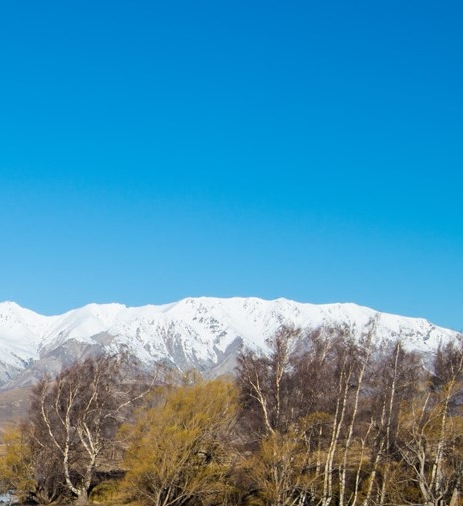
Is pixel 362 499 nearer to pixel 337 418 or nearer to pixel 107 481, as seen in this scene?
pixel 337 418

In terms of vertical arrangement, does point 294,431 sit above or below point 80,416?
above

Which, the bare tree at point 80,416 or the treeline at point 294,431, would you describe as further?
the bare tree at point 80,416

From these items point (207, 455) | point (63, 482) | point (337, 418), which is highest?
point (337, 418)

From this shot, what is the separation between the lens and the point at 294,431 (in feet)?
158

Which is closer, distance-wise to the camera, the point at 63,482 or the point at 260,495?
the point at 260,495

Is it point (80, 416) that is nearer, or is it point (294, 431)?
point (294, 431)

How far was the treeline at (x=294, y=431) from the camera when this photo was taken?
47062mm

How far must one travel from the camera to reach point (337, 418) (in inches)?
1984

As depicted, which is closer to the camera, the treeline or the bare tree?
the treeline

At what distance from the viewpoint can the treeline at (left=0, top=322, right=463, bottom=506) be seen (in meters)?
47.1

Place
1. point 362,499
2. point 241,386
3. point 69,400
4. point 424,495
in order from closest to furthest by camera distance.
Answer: point 424,495, point 362,499, point 241,386, point 69,400

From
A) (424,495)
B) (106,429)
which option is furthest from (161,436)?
(424,495)

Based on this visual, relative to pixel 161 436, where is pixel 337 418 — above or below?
above

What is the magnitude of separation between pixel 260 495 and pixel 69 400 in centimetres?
1790
